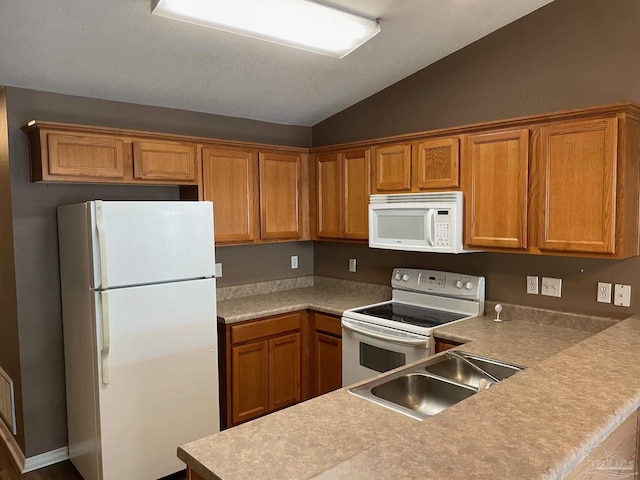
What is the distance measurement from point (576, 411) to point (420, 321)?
175cm

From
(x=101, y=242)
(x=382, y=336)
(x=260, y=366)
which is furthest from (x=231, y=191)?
(x=382, y=336)

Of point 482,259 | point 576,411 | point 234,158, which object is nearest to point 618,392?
point 576,411

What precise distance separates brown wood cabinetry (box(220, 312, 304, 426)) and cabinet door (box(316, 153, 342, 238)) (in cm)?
74

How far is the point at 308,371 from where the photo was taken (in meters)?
3.71

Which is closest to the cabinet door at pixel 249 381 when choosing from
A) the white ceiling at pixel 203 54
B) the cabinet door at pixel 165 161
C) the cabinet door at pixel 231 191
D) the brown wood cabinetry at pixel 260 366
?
the brown wood cabinetry at pixel 260 366

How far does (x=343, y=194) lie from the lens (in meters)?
3.75

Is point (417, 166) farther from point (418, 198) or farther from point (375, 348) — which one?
point (375, 348)

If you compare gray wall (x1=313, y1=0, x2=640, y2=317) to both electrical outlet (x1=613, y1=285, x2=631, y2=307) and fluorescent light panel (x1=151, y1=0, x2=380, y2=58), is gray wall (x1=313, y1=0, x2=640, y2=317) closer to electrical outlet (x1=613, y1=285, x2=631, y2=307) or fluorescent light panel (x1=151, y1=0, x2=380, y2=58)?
electrical outlet (x1=613, y1=285, x2=631, y2=307)

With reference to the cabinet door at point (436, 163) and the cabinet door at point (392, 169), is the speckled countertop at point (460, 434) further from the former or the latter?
the cabinet door at point (392, 169)

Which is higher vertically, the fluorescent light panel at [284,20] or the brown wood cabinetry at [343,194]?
the fluorescent light panel at [284,20]

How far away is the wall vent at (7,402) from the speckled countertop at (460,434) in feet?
7.98

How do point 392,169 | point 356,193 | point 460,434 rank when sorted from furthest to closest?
point 356,193 → point 392,169 → point 460,434

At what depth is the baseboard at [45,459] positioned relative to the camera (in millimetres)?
3027

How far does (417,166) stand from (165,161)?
1.66 metres
